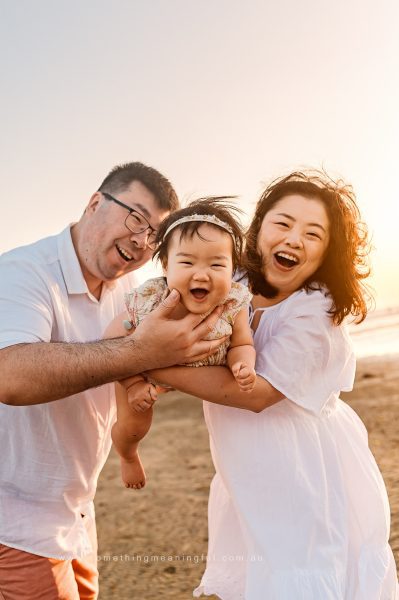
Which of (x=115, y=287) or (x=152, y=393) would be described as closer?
(x=152, y=393)

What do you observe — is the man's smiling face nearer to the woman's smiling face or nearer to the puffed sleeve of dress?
the woman's smiling face

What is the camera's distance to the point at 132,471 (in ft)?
11.3

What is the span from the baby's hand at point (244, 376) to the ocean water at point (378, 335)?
55.9 ft

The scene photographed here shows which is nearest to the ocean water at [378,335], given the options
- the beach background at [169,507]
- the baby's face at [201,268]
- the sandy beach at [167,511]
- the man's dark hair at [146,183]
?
the beach background at [169,507]

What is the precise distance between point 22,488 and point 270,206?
2.00 meters

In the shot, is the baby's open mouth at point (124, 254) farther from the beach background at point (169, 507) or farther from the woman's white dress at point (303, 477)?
the beach background at point (169, 507)

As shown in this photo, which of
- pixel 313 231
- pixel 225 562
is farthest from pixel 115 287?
pixel 225 562

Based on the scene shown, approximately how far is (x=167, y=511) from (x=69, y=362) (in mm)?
4390

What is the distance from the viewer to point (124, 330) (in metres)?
2.99

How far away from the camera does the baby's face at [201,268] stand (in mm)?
2709

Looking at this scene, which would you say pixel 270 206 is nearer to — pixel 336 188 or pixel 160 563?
pixel 336 188

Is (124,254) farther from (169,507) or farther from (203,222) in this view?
(169,507)

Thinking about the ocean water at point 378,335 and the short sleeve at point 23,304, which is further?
the ocean water at point 378,335

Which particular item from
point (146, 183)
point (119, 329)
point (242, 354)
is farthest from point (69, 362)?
point (146, 183)
